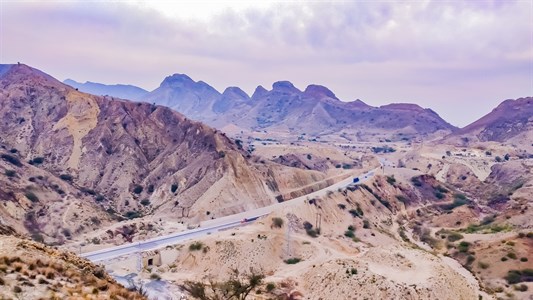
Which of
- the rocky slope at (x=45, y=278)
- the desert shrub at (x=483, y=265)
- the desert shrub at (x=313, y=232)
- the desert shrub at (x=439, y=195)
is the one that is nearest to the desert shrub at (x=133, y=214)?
the desert shrub at (x=313, y=232)

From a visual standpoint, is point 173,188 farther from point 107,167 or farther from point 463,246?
point 463,246

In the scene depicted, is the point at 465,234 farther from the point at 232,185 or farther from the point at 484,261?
the point at 232,185

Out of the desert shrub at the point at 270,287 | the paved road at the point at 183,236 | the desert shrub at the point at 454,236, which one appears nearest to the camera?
the desert shrub at the point at 270,287

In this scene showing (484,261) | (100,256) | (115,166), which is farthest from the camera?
(115,166)

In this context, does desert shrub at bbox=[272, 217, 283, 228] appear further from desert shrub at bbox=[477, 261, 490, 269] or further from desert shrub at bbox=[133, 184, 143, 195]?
desert shrub at bbox=[133, 184, 143, 195]

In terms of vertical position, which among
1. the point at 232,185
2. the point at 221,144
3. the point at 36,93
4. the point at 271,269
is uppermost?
the point at 36,93

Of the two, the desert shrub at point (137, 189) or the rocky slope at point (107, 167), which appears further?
the desert shrub at point (137, 189)

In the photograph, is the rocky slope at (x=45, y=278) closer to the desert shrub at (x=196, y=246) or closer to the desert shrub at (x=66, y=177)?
the desert shrub at (x=196, y=246)

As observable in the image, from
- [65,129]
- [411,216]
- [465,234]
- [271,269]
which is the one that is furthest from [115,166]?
[465,234]
